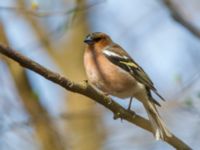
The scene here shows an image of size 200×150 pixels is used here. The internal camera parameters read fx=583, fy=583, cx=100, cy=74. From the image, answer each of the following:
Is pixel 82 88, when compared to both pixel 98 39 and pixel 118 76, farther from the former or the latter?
pixel 98 39

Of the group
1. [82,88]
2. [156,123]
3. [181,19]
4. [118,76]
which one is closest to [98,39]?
[118,76]

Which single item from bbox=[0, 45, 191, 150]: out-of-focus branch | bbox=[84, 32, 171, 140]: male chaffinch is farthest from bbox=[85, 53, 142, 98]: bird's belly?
bbox=[0, 45, 191, 150]: out-of-focus branch

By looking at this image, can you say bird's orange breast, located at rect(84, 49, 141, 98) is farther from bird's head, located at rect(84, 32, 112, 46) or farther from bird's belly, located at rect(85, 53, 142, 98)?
bird's head, located at rect(84, 32, 112, 46)

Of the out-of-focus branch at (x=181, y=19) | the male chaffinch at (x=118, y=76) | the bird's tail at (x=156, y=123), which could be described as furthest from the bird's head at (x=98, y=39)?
the bird's tail at (x=156, y=123)

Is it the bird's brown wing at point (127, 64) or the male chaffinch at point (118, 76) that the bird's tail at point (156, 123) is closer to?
the male chaffinch at point (118, 76)

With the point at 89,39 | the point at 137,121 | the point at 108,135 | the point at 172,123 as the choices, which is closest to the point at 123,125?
the point at 108,135

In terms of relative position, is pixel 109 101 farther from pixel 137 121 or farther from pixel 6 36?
pixel 6 36
